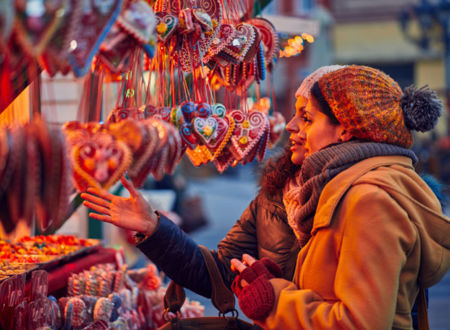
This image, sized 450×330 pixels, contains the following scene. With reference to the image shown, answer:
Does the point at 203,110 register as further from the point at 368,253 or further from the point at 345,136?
the point at 368,253

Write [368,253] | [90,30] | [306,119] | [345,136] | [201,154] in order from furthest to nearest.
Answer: [201,154]
[306,119]
[345,136]
[368,253]
[90,30]

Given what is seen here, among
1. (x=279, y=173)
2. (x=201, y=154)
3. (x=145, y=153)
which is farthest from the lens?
(x=279, y=173)

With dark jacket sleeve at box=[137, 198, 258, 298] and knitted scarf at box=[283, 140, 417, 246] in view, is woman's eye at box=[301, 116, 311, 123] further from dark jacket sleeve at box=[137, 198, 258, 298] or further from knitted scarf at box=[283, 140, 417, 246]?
dark jacket sleeve at box=[137, 198, 258, 298]

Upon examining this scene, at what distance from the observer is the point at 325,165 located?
4.82ft

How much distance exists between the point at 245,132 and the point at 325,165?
1.13 ft

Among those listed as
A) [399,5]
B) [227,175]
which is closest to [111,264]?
[227,175]

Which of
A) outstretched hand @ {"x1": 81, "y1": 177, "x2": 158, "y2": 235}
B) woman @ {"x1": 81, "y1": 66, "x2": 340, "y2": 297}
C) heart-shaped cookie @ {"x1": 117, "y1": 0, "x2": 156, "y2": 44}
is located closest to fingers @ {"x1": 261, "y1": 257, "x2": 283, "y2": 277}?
woman @ {"x1": 81, "y1": 66, "x2": 340, "y2": 297}

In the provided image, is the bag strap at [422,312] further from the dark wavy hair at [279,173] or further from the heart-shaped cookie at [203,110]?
the heart-shaped cookie at [203,110]

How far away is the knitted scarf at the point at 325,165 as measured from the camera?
1.44m

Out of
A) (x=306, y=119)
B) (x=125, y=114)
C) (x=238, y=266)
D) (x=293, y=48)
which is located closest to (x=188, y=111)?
(x=125, y=114)

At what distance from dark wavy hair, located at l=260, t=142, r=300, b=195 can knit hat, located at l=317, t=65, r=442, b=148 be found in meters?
0.40

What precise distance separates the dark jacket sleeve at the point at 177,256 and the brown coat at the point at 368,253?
439mm

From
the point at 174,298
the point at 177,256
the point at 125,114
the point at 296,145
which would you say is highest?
the point at 125,114

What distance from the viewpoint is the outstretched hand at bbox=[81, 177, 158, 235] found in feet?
5.35
